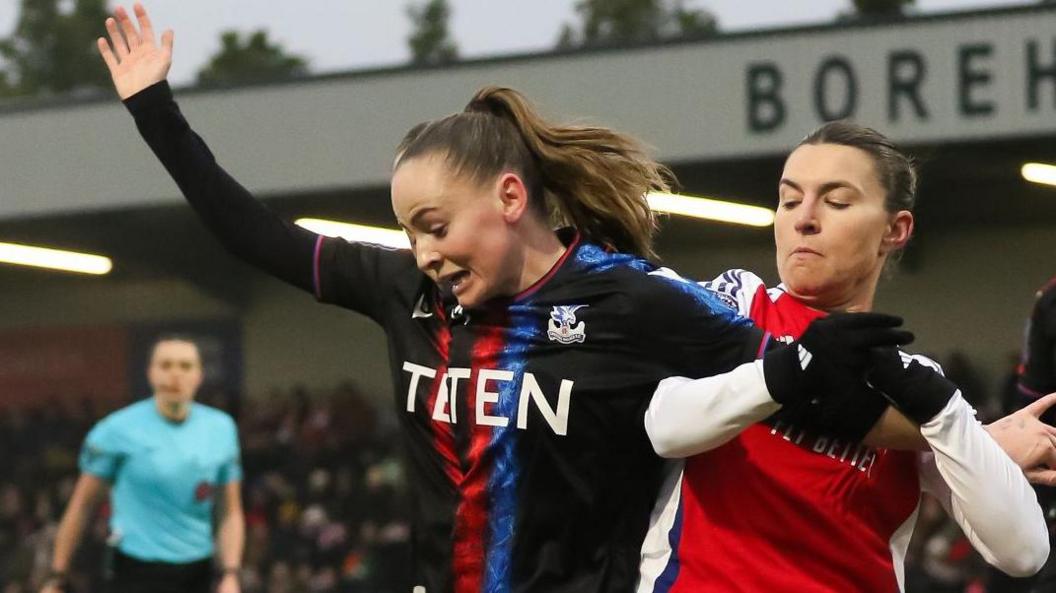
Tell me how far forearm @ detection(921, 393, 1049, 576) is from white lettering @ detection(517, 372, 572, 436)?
2.11 feet

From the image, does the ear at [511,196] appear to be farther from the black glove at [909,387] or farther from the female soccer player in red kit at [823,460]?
the black glove at [909,387]

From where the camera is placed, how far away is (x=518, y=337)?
11.5 ft

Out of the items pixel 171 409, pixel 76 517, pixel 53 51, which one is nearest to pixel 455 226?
pixel 76 517

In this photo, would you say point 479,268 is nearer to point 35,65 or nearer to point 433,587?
point 433,587

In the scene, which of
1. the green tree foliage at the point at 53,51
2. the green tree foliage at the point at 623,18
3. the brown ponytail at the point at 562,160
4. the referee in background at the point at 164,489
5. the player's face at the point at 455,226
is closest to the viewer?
the player's face at the point at 455,226

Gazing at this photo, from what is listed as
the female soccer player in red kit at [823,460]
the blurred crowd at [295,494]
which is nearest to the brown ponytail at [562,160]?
the female soccer player in red kit at [823,460]

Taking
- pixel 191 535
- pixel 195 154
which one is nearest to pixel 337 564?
pixel 191 535

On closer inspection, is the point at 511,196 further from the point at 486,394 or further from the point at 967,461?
the point at 967,461

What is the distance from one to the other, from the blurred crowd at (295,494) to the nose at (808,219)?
1123 cm

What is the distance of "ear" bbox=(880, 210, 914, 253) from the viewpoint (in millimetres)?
3660

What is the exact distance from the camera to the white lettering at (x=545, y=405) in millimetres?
3424

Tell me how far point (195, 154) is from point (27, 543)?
1634 cm

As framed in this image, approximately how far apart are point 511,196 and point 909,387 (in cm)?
82

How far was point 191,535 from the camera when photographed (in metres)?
8.39
